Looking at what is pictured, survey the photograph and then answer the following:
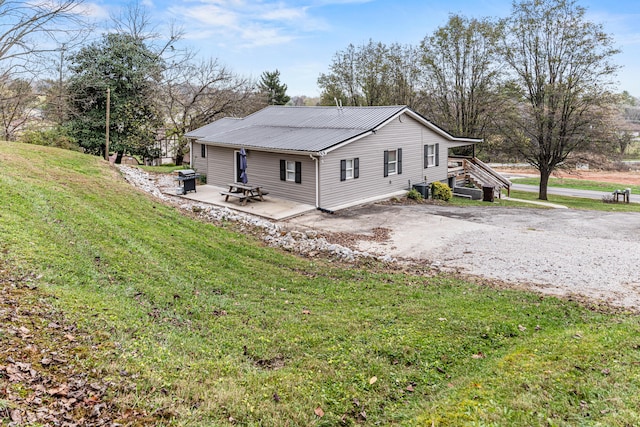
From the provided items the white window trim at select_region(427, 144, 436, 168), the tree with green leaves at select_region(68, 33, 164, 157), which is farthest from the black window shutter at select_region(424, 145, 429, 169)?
the tree with green leaves at select_region(68, 33, 164, 157)

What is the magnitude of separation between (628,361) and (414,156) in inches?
A: 686

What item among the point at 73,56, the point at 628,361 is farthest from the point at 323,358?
the point at 73,56

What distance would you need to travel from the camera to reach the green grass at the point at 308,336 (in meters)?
4.54

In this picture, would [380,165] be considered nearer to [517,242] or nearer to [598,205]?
[517,242]

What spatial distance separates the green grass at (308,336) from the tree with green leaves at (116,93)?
22136 millimetres

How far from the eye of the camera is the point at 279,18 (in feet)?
99.6

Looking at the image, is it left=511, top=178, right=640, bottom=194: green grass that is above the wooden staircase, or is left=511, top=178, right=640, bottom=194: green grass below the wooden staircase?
below

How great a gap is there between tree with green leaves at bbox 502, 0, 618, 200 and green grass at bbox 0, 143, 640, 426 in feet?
73.4

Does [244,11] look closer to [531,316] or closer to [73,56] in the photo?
[73,56]

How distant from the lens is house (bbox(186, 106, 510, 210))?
694 inches

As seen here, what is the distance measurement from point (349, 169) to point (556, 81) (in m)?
17.8

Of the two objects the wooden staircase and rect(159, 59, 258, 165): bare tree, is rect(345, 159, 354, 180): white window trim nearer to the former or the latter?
the wooden staircase

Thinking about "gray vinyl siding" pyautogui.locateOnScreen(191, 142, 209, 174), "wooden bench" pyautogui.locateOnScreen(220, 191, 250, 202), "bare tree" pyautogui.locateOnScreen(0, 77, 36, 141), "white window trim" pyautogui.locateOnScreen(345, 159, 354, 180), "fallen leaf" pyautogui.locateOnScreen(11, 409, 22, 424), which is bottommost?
"fallen leaf" pyautogui.locateOnScreen(11, 409, 22, 424)

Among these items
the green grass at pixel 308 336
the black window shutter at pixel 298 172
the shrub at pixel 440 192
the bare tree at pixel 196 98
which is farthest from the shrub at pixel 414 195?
the bare tree at pixel 196 98
